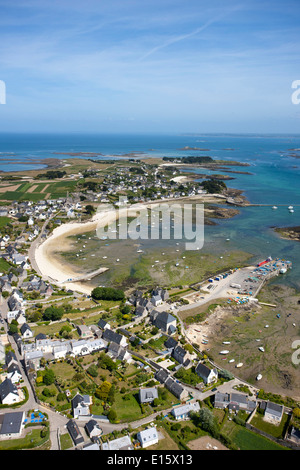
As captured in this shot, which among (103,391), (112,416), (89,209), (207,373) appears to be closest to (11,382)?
(103,391)

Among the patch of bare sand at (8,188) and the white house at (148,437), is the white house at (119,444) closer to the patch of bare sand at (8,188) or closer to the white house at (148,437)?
the white house at (148,437)

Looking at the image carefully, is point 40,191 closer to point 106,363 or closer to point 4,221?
point 4,221

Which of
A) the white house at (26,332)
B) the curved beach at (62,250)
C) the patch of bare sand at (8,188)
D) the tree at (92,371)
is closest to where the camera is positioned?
the tree at (92,371)

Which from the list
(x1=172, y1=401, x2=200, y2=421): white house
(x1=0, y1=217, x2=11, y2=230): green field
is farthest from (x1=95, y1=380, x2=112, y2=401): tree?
(x1=0, y1=217, x2=11, y2=230): green field

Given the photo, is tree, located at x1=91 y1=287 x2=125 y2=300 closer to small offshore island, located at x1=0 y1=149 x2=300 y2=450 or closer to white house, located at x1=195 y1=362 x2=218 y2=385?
small offshore island, located at x1=0 y1=149 x2=300 y2=450

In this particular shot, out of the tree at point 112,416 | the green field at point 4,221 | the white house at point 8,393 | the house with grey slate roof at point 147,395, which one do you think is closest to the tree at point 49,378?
the white house at point 8,393

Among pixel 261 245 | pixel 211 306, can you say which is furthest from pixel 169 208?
A: pixel 211 306
